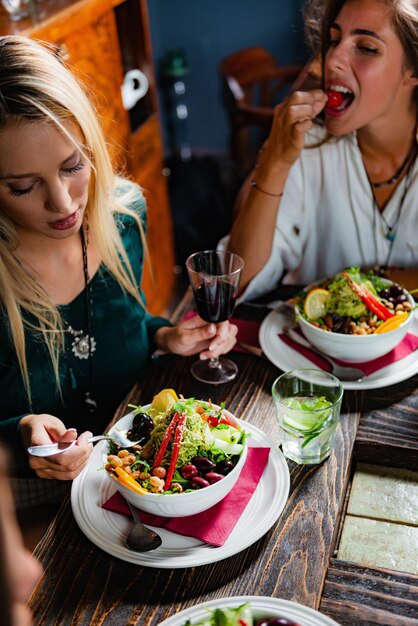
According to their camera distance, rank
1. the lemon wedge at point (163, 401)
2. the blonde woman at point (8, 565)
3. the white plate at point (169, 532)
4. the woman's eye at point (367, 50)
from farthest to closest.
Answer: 1. the woman's eye at point (367, 50)
2. the lemon wedge at point (163, 401)
3. the white plate at point (169, 532)
4. the blonde woman at point (8, 565)

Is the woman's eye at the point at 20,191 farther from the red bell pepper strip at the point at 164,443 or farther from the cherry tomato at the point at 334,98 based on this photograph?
the cherry tomato at the point at 334,98

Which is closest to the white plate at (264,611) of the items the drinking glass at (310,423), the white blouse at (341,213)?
the drinking glass at (310,423)

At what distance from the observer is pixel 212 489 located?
3.56 feet

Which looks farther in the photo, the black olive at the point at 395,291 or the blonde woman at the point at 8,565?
the black olive at the point at 395,291

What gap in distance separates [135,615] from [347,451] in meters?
0.50

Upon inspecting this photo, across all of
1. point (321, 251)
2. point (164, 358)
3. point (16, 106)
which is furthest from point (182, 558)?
point (321, 251)

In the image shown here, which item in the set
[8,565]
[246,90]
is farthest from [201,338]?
[246,90]

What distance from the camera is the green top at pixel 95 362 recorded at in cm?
154

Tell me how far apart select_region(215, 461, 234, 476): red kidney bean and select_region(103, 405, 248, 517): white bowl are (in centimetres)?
1

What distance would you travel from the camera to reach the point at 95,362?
66.0 inches

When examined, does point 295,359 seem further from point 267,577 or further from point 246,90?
point 246,90

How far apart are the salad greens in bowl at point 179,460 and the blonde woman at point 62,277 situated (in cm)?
10

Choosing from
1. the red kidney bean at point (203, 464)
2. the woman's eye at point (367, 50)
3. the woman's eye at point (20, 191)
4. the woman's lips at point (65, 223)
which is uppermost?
the woman's eye at point (367, 50)

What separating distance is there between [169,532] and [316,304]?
0.67 metres
